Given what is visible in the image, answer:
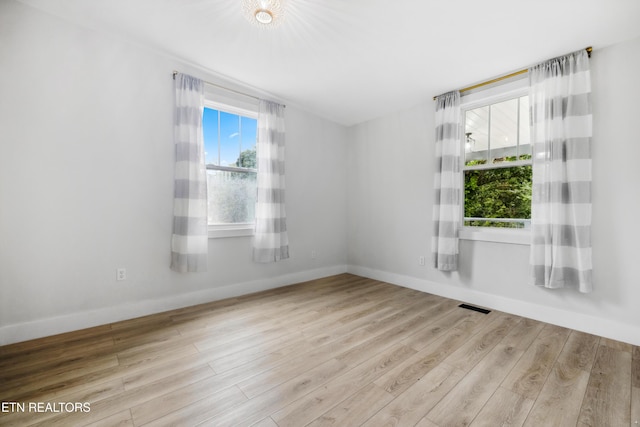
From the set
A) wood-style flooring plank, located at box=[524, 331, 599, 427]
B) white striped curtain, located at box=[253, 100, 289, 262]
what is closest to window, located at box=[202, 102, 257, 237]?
white striped curtain, located at box=[253, 100, 289, 262]

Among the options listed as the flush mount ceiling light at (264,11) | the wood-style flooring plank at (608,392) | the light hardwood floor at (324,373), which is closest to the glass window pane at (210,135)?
the flush mount ceiling light at (264,11)

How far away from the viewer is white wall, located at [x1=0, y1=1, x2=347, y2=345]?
7.11 ft

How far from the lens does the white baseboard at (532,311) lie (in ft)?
7.50

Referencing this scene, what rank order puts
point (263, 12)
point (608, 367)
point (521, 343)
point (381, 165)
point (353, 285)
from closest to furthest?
point (608, 367) → point (263, 12) → point (521, 343) → point (353, 285) → point (381, 165)

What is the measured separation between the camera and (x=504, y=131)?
10.1 ft

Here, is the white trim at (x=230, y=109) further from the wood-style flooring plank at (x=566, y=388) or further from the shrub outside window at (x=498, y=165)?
the wood-style flooring plank at (x=566, y=388)

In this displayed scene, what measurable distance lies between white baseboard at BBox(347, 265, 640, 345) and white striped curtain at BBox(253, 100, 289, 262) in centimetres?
179

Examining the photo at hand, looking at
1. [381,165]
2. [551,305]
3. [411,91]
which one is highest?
[411,91]

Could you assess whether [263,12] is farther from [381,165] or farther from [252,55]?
[381,165]

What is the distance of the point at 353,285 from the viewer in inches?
153

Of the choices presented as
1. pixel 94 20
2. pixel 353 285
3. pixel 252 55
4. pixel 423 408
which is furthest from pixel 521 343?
pixel 94 20

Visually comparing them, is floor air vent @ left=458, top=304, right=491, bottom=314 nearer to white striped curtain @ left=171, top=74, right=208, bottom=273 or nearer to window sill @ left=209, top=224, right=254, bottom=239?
window sill @ left=209, top=224, right=254, bottom=239

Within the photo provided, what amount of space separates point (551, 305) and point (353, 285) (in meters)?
2.16

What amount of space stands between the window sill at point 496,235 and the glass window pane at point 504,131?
79 cm
